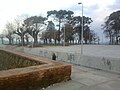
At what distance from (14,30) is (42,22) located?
430 inches

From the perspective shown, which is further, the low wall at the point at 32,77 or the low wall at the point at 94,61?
the low wall at the point at 94,61

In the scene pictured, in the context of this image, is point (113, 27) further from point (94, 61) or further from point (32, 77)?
point (32, 77)

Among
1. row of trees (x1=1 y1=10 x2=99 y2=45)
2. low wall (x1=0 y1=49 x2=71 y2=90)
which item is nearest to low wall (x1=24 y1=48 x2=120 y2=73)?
low wall (x1=0 y1=49 x2=71 y2=90)

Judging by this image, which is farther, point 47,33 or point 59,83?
point 47,33

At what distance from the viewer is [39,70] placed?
9828 mm

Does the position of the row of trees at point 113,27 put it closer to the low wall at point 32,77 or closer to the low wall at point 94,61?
the low wall at point 94,61

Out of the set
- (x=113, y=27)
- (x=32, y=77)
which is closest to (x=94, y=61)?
(x=32, y=77)

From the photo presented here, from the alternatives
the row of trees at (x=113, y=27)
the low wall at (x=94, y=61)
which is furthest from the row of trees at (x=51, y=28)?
the low wall at (x=94, y=61)

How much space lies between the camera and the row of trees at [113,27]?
235 ft

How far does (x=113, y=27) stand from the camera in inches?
2891

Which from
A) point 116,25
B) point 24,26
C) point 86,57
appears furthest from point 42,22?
point 86,57

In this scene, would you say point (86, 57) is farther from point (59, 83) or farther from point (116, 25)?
point (116, 25)

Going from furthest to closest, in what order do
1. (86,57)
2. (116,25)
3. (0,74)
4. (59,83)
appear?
(116,25) → (86,57) → (59,83) → (0,74)

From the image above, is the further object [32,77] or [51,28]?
[51,28]
